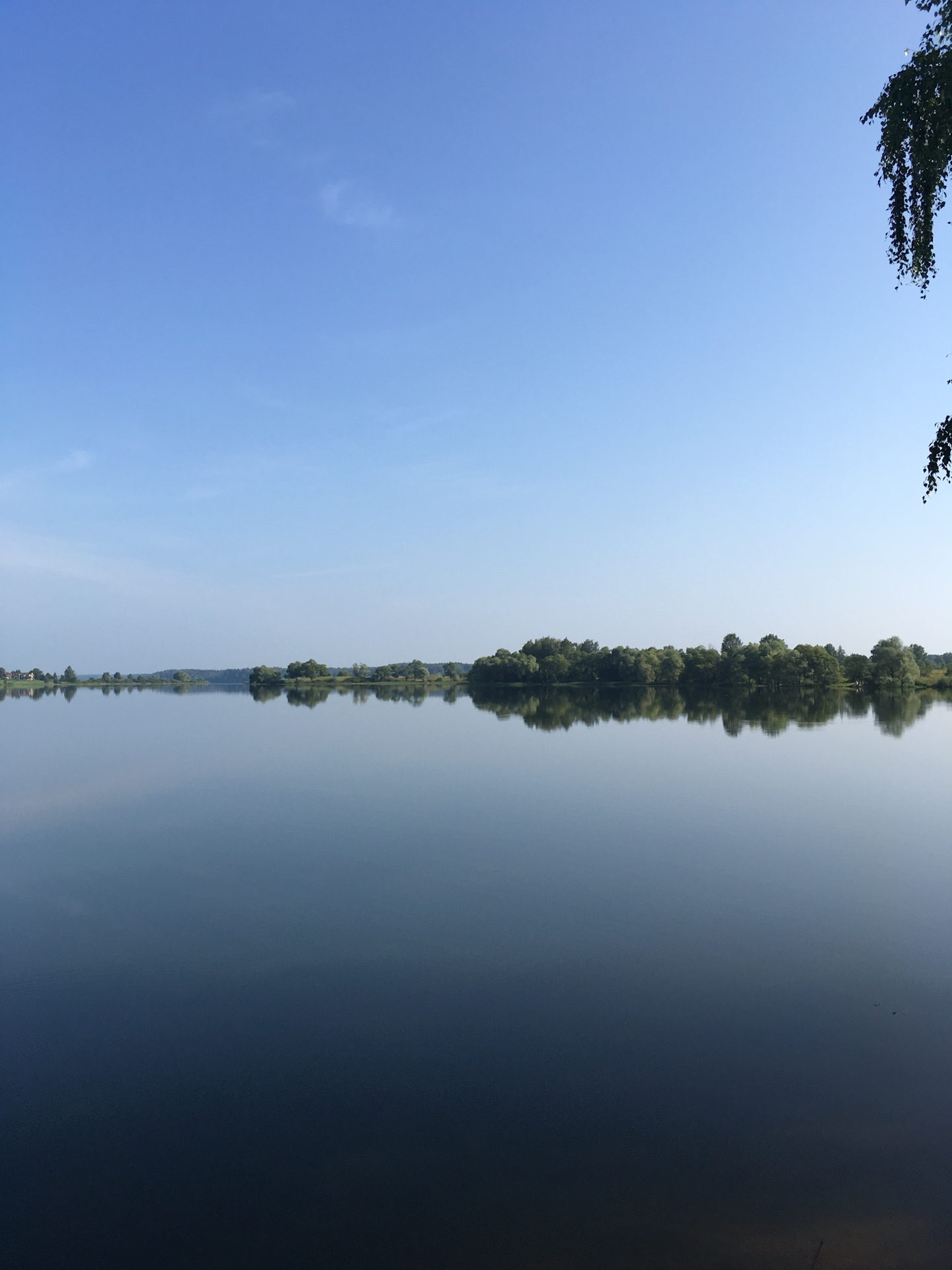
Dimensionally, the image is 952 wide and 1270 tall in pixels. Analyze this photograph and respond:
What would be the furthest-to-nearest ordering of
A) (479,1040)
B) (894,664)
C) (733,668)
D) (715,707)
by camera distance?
(733,668), (894,664), (715,707), (479,1040)

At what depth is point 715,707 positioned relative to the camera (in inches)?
2904

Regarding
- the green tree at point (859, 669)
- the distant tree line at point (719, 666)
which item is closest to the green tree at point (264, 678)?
the distant tree line at point (719, 666)

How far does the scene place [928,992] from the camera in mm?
9516

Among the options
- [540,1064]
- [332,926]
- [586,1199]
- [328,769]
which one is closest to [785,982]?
[540,1064]

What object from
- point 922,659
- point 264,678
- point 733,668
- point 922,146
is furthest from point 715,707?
point 264,678

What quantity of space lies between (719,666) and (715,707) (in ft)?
182

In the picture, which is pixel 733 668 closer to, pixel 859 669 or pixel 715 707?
pixel 859 669

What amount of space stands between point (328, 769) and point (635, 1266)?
26.3m

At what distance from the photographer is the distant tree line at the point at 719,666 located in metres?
112

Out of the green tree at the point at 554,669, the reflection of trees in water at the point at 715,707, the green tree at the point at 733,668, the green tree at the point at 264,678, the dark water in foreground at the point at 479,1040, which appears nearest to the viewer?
the dark water in foreground at the point at 479,1040

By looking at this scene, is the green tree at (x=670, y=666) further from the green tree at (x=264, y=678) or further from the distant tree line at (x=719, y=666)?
the green tree at (x=264, y=678)

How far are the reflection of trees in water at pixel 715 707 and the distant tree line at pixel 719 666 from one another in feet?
19.2

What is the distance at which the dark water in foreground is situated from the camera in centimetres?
561

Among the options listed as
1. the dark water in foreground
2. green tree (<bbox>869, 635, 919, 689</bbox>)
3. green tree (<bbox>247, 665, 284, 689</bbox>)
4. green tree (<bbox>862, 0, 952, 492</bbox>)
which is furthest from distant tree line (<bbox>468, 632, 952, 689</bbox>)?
green tree (<bbox>862, 0, 952, 492</bbox>)
